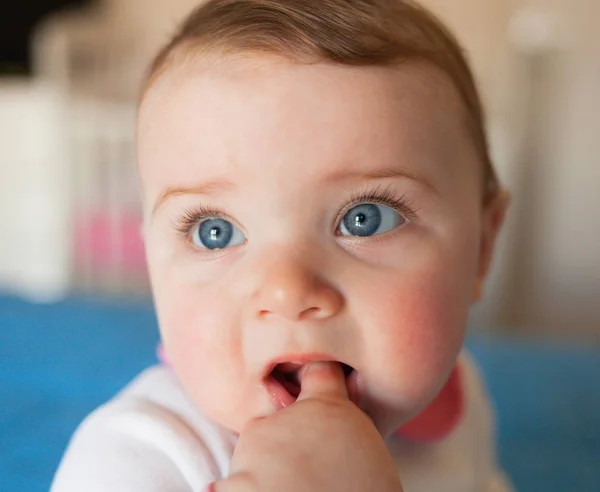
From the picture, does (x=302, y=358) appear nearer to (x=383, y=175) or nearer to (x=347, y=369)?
(x=347, y=369)

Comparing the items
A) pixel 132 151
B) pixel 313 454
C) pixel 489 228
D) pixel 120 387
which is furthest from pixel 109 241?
pixel 313 454

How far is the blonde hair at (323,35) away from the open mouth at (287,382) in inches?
8.8

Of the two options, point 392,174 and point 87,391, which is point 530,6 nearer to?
point 87,391

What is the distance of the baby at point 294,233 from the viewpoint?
517 millimetres

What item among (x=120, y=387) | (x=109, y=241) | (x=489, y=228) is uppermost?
(x=489, y=228)

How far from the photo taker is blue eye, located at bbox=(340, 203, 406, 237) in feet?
1.78

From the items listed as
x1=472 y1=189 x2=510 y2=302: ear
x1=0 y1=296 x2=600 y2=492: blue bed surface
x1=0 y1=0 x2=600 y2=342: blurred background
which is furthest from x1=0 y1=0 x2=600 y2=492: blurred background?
x1=472 y1=189 x2=510 y2=302: ear

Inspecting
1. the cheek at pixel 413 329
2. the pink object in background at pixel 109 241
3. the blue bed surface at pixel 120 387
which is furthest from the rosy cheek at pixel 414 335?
the pink object in background at pixel 109 241

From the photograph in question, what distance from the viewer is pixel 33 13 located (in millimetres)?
2746

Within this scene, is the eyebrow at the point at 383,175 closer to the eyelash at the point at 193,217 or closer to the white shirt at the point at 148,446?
the eyelash at the point at 193,217

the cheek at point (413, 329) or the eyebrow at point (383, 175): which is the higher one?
the eyebrow at point (383, 175)

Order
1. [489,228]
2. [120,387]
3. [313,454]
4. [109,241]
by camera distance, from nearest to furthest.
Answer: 1. [313,454]
2. [489,228]
3. [120,387]
4. [109,241]

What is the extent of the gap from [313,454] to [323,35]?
30 centimetres

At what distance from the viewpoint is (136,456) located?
0.56 meters
